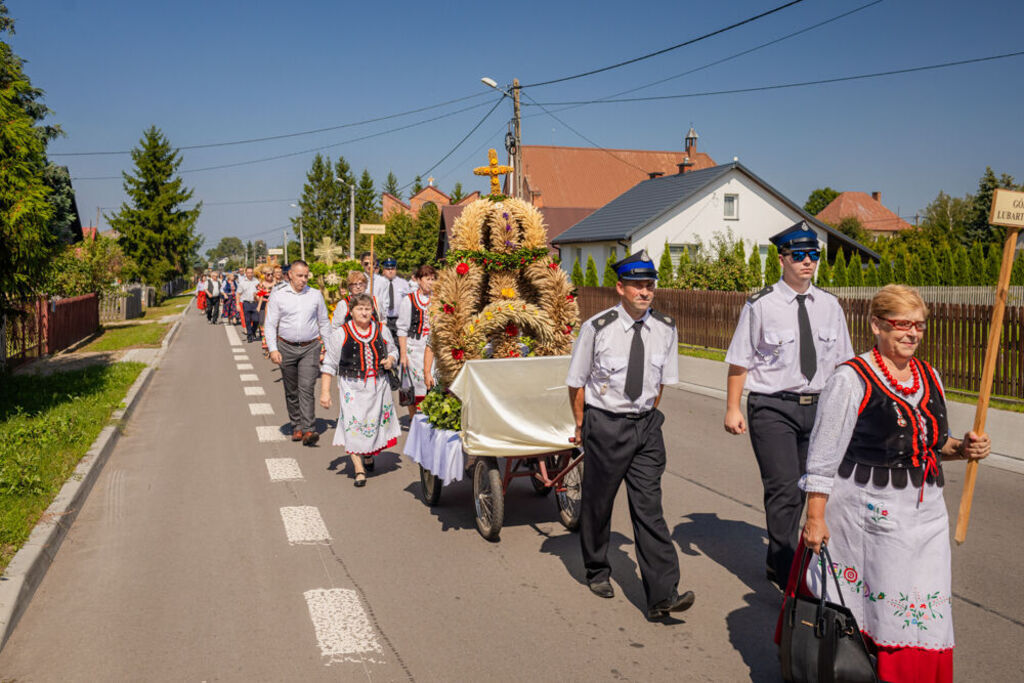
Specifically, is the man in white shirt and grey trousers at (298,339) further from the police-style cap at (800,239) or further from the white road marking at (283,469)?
the police-style cap at (800,239)

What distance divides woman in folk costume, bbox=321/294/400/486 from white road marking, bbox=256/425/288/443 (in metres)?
2.22

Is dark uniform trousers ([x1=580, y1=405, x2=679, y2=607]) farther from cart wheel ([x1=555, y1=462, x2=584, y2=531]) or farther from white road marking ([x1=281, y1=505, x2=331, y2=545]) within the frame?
white road marking ([x1=281, y1=505, x2=331, y2=545])

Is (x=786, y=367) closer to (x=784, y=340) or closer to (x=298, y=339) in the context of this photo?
(x=784, y=340)

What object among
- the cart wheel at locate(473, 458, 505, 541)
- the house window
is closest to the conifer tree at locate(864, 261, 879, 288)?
the house window

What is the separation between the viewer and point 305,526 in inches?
259

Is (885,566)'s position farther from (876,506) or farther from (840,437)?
(840,437)

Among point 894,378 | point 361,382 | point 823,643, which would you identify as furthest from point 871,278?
point 823,643

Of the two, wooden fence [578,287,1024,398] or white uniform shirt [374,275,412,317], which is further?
wooden fence [578,287,1024,398]

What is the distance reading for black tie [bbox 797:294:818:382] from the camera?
16.1 ft

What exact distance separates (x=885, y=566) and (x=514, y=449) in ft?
10.3

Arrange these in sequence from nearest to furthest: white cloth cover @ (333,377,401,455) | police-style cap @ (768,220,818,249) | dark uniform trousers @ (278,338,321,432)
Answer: police-style cap @ (768,220,818,249)
white cloth cover @ (333,377,401,455)
dark uniform trousers @ (278,338,321,432)

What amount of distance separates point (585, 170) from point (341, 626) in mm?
64904

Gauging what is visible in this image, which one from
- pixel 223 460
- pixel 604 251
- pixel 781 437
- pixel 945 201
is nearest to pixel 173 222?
pixel 604 251

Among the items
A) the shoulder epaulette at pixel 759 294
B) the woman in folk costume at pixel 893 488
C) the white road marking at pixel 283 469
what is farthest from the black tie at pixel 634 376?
the white road marking at pixel 283 469
